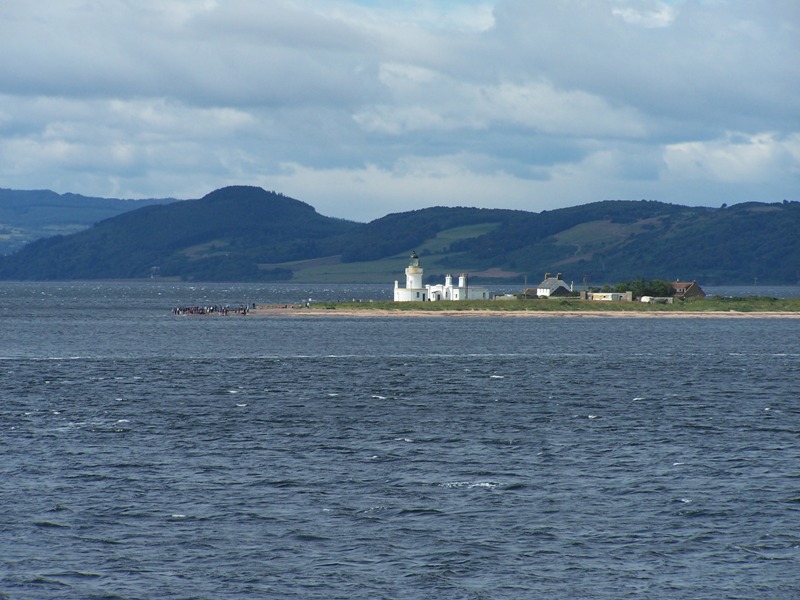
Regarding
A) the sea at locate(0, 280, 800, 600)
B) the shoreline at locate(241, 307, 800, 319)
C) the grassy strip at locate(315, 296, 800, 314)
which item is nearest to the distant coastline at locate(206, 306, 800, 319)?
the shoreline at locate(241, 307, 800, 319)

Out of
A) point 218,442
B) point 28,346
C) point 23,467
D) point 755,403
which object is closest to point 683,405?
point 755,403

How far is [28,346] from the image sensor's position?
12388 centimetres

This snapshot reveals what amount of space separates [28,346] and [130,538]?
93.2 meters

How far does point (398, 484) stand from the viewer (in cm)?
4350

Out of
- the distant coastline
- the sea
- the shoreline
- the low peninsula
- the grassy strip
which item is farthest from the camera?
the grassy strip

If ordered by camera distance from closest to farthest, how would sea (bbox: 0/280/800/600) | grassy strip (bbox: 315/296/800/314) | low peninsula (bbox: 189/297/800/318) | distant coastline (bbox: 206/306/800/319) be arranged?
1. sea (bbox: 0/280/800/600)
2. distant coastline (bbox: 206/306/800/319)
3. low peninsula (bbox: 189/297/800/318)
4. grassy strip (bbox: 315/296/800/314)

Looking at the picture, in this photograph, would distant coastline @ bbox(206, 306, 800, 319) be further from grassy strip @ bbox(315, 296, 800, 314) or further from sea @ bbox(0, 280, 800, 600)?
sea @ bbox(0, 280, 800, 600)

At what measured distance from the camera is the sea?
3247cm

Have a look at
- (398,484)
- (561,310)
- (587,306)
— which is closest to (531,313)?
(561,310)

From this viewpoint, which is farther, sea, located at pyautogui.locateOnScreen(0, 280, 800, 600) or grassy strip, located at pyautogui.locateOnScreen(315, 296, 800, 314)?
grassy strip, located at pyautogui.locateOnScreen(315, 296, 800, 314)

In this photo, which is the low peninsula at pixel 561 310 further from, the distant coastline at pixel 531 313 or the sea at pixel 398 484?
the sea at pixel 398 484

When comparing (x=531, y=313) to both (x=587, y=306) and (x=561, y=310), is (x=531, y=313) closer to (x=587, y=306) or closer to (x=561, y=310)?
(x=561, y=310)

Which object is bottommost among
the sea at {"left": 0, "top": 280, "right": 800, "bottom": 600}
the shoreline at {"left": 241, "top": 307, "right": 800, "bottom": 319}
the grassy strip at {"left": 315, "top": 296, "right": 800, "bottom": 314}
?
the sea at {"left": 0, "top": 280, "right": 800, "bottom": 600}

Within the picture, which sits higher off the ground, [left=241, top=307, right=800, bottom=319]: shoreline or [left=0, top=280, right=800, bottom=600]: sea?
[left=241, top=307, right=800, bottom=319]: shoreline
